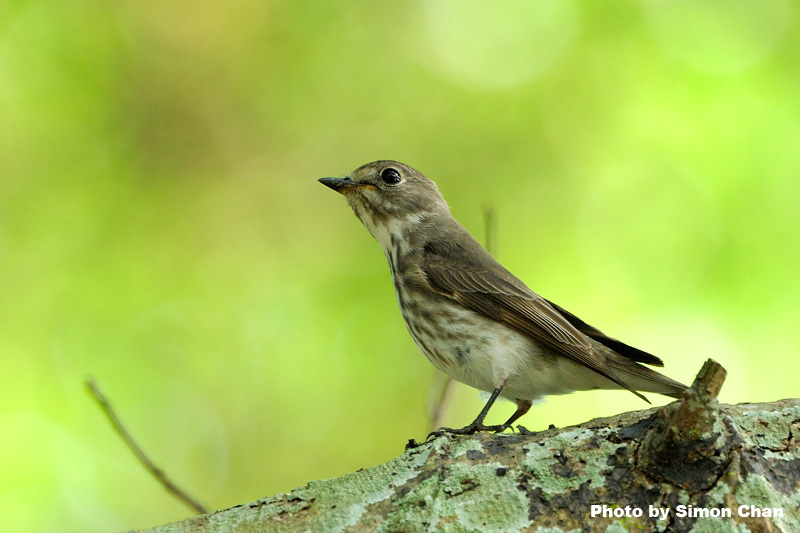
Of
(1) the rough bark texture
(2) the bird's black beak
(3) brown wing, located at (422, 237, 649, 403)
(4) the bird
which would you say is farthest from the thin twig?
(2) the bird's black beak

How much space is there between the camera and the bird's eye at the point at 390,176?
5.42 m

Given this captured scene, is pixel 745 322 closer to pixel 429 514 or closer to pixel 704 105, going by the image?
pixel 704 105

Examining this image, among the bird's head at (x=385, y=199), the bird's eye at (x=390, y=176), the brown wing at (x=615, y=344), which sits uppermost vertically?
the bird's eye at (x=390, y=176)

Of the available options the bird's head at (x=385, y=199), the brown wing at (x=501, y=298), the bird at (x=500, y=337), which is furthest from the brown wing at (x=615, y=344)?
the bird's head at (x=385, y=199)

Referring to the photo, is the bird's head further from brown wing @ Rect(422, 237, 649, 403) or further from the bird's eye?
brown wing @ Rect(422, 237, 649, 403)

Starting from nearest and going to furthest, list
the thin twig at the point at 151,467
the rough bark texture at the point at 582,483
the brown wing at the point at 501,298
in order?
1. the rough bark texture at the point at 582,483
2. the thin twig at the point at 151,467
3. the brown wing at the point at 501,298

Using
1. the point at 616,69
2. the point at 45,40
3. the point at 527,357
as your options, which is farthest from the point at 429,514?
the point at 45,40

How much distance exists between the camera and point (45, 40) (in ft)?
25.2

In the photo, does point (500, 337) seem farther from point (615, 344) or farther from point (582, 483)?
point (582, 483)

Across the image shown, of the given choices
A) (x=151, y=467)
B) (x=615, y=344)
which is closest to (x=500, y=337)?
(x=615, y=344)

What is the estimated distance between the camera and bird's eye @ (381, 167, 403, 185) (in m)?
5.42

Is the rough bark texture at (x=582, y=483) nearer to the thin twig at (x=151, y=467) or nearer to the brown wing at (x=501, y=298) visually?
the thin twig at (x=151, y=467)

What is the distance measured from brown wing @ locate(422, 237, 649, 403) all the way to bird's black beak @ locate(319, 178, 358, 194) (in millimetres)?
784

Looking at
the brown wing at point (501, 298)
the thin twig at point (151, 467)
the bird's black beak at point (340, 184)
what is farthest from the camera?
the bird's black beak at point (340, 184)
